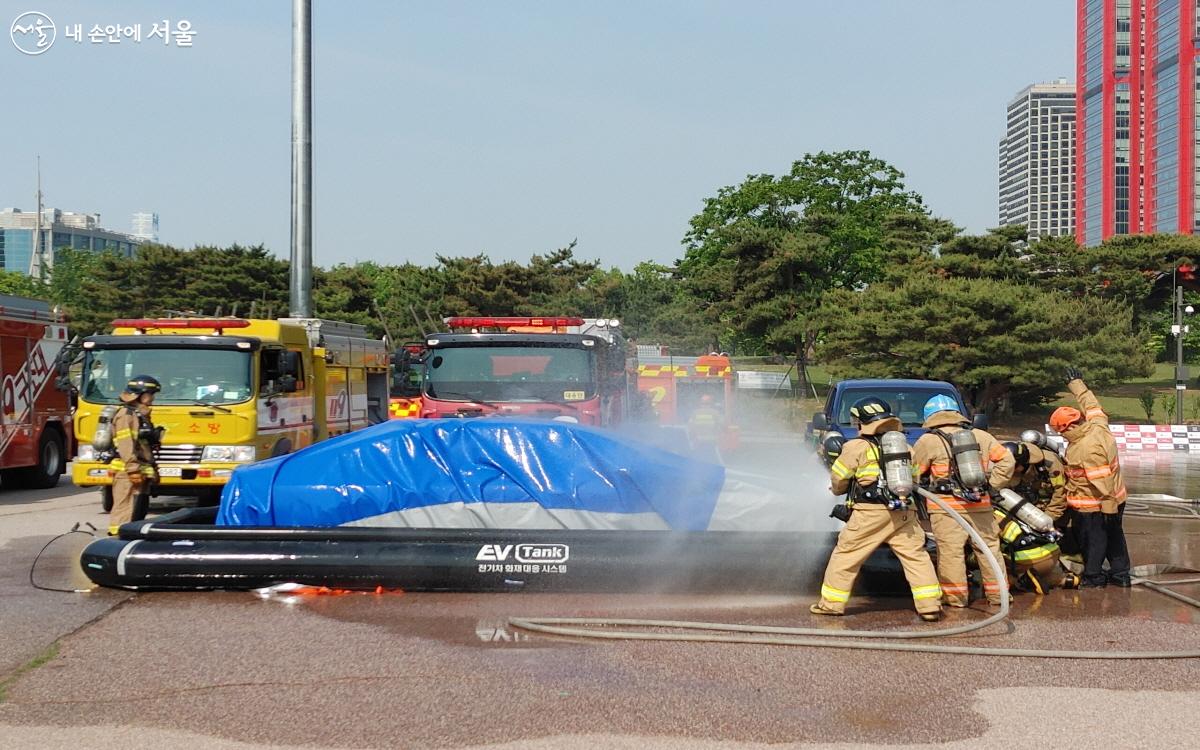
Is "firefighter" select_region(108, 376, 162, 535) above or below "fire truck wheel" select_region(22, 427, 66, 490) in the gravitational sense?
above

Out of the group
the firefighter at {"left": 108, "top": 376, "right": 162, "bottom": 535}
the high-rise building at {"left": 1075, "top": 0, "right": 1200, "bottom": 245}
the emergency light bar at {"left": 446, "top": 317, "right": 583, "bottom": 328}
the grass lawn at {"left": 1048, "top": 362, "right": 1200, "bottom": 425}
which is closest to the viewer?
the firefighter at {"left": 108, "top": 376, "right": 162, "bottom": 535}

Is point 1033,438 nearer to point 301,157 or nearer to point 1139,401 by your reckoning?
point 301,157

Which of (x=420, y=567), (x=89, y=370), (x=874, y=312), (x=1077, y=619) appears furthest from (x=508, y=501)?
(x=874, y=312)

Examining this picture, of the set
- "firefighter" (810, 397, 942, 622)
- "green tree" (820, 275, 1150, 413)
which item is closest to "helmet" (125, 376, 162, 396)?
"firefighter" (810, 397, 942, 622)

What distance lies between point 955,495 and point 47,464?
14826 mm

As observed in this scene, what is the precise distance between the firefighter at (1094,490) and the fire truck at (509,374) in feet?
18.9

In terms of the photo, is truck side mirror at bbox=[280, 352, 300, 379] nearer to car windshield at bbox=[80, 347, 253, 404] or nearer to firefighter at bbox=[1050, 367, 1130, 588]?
car windshield at bbox=[80, 347, 253, 404]

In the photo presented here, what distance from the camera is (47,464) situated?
18156 millimetres

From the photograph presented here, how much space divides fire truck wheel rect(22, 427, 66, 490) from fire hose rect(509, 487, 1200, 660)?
42.8 ft

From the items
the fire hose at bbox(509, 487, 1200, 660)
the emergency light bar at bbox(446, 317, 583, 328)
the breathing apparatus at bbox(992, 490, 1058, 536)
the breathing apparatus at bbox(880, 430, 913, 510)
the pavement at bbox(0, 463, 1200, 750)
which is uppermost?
the emergency light bar at bbox(446, 317, 583, 328)

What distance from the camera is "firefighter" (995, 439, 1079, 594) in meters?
8.54

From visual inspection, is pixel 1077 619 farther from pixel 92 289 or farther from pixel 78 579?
pixel 92 289

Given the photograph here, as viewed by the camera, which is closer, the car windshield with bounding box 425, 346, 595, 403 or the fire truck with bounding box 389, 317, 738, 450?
the fire truck with bounding box 389, 317, 738, 450

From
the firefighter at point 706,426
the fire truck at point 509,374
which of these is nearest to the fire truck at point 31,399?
the fire truck at point 509,374
